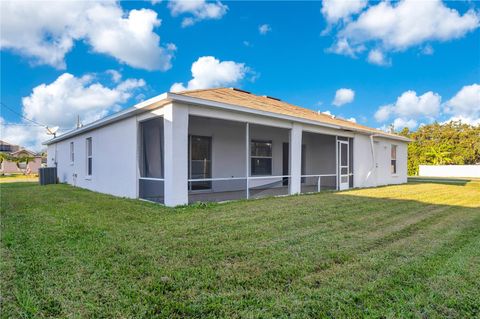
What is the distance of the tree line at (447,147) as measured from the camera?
31.1m

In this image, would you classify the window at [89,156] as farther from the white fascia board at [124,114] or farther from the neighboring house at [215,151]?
the white fascia board at [124,114]

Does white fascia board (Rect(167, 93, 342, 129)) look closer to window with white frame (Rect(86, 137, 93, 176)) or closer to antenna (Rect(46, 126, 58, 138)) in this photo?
window with white frame (Rect(86, 137, 93, 176))

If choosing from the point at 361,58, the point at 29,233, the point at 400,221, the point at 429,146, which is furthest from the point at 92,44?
the point at 429,146

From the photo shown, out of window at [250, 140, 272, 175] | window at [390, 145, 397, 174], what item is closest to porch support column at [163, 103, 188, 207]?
window at [250, 140, 272, 175]

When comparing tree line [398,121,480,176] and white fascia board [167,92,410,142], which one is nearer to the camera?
white fascia board [167,92,410,142]

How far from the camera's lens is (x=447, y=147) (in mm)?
31422

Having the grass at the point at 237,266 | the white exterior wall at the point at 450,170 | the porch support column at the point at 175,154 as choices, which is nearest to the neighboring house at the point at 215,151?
the porch support column at the point at 175,154

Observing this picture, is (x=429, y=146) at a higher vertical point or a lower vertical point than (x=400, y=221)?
higher

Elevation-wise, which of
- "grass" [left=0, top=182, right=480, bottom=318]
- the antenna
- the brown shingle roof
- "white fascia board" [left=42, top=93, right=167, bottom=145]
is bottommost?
"grass" [left=0, top=182, right=480, bottom=318]

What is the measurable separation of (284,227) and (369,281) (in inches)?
88.7

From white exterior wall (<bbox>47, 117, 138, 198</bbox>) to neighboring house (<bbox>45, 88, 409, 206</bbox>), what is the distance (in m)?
0.03

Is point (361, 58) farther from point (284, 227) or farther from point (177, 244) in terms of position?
point (177, 244)

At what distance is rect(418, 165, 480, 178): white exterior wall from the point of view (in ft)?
92.8

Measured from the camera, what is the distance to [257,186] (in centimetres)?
1214
